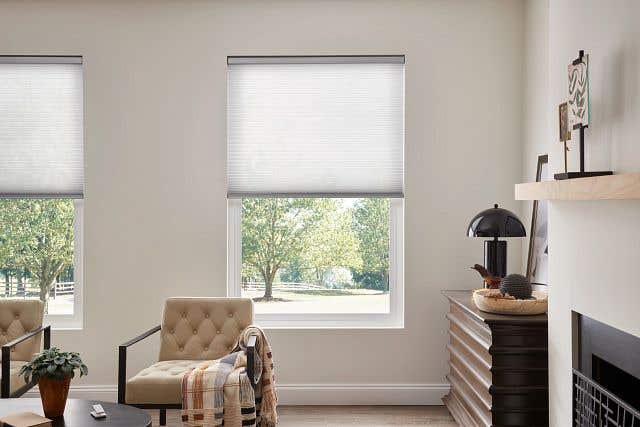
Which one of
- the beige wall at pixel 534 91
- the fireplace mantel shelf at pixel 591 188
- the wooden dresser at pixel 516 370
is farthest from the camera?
the beige wall at pixel 534 91

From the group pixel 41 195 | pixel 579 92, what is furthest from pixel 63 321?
pixel 579 92

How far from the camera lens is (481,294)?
3736mm

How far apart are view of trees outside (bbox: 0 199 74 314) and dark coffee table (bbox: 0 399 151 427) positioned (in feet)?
5.07

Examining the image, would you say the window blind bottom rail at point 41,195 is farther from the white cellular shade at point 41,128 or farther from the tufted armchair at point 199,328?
the tufted armchair at point 199,328

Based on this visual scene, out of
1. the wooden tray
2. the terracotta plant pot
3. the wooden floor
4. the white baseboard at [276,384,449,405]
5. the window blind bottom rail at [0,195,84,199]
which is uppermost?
the window blind bottom rail at [0,195,84,199]

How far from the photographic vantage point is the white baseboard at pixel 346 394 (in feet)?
15.7

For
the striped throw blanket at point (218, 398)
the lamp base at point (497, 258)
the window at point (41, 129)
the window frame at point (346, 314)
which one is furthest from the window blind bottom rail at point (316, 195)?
the striped throw blanket at point (218, 398)

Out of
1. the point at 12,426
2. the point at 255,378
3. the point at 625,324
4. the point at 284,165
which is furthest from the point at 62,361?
the point at 625,324

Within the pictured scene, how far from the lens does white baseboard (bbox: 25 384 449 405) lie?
4.78m

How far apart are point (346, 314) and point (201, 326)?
1129 millimetres

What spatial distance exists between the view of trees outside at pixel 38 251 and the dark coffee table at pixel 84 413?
1547 mm

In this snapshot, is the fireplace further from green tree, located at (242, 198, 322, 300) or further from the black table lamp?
green tree, located at (242, 198, 322, 300)

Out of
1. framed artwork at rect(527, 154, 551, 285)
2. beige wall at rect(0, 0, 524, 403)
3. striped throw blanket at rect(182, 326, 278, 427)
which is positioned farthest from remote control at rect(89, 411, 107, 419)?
framed artwork at rect(527, 154, 551, 285)

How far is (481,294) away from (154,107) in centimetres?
262
